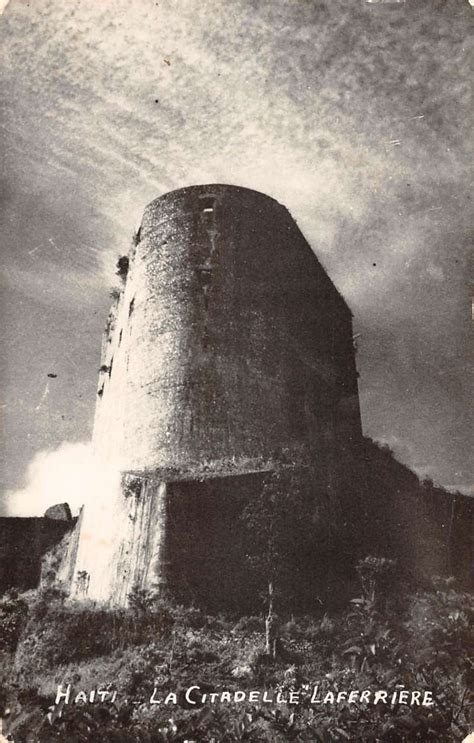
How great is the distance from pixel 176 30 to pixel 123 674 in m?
9.74

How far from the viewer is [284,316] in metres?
13.0

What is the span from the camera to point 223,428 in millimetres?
11164

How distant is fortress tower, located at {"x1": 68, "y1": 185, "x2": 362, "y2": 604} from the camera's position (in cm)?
987

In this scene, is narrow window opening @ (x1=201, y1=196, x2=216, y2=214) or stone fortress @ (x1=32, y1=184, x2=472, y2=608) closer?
stone fortress @ (x1=32, y1=184, x2=472, y2=608)

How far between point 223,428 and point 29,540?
10.8 m

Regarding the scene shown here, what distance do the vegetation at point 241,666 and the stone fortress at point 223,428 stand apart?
2.19 ft

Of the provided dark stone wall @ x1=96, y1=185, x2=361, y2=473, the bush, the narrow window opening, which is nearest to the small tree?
dark stone wall @ x1=96, y1=185, x2=361, y2=473

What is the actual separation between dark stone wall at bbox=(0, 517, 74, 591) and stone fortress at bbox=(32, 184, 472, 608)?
2.04 m

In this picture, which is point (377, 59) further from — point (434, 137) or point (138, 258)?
point (138, 258)

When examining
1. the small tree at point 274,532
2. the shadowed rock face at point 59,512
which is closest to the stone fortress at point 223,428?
the small tree at point 274,532

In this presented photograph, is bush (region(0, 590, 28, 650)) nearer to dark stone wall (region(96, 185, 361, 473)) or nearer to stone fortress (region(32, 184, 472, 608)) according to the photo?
stone fortress (region(32, 184, 472, 608))

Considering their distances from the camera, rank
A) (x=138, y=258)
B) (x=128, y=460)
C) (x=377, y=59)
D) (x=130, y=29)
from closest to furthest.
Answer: (x=130, y=29) → (x=377, y=59) → (x=128, y=460) → (x=138, y=258)

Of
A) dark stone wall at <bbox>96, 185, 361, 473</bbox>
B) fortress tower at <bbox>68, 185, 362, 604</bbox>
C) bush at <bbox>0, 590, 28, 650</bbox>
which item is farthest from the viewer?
dark stone wall at <bbox>96, 185, 361, 473</bbox>

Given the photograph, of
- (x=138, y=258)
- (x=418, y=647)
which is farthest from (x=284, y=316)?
(x=418, y=647)
